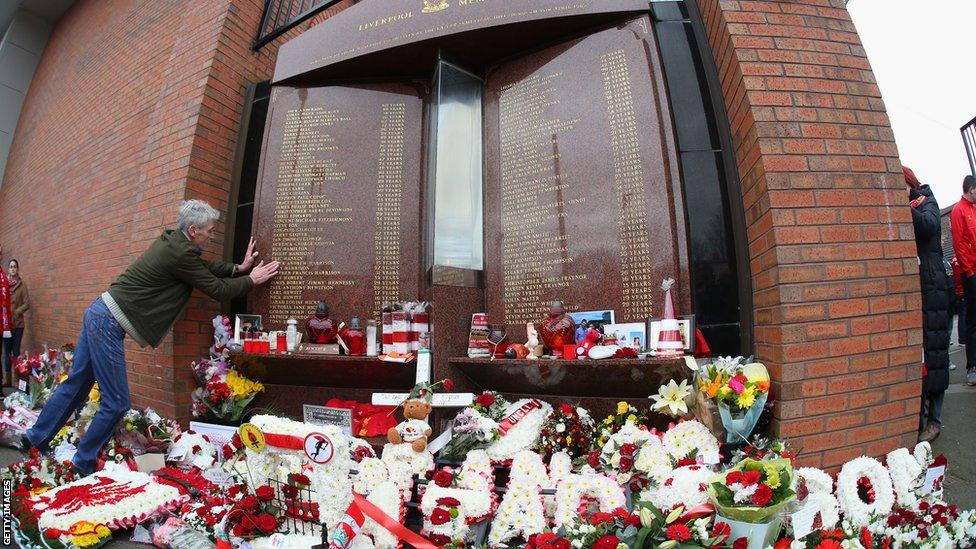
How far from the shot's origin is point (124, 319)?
3719 mm

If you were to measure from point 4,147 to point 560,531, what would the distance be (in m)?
13.9

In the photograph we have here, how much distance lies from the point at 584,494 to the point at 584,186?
2.12 meters

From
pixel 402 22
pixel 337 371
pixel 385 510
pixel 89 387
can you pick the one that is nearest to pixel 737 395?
pixel 385 510

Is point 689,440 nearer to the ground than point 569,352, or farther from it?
nearer to the ground

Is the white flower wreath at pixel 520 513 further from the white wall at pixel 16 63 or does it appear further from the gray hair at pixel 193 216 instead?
the white wall at pixel 16 63

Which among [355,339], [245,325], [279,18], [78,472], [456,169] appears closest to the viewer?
[78,472]

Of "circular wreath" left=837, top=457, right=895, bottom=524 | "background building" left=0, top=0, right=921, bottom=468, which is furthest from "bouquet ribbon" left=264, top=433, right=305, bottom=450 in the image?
"circular wreath" left=837, top=457, right=895, bottom=524

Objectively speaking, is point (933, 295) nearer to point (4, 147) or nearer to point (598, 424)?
point (598, 424)

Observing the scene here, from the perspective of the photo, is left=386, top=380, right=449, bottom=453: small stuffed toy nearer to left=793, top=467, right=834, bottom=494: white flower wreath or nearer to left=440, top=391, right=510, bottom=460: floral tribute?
left=440, top=391, right=510, bottom=460: floral tribute

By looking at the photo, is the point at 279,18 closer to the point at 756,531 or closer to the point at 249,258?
the point at 249,258

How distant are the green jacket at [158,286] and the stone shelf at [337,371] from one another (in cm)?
59

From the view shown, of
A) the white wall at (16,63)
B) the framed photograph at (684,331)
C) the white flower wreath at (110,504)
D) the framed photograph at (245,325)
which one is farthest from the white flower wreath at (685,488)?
the white wall at (16,63)

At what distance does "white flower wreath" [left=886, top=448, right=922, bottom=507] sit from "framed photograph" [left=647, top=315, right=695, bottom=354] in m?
1.10

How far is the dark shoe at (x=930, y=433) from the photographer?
3240 mm
